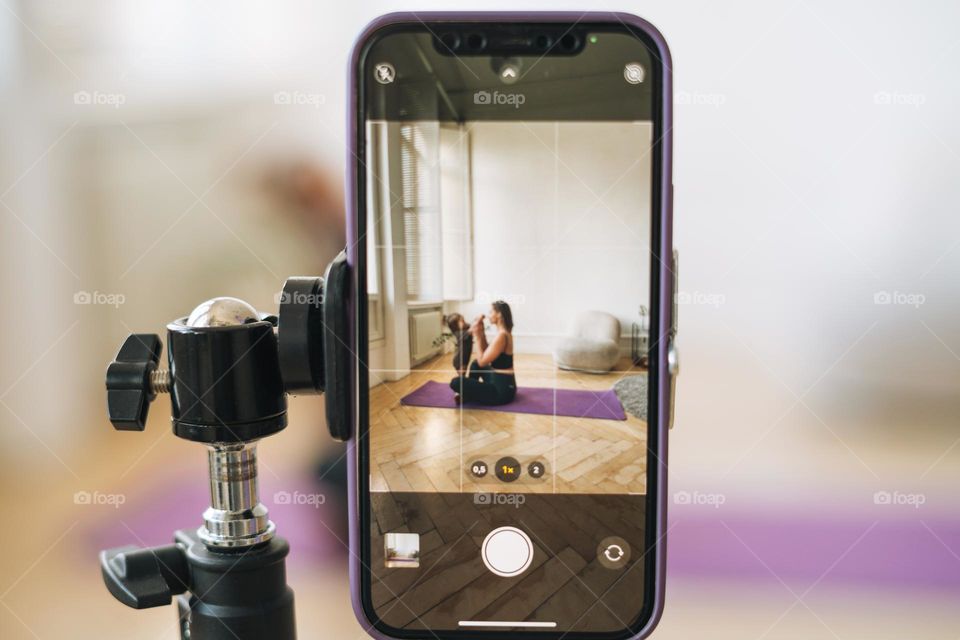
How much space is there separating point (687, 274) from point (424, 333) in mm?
275

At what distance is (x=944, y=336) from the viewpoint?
0.57 meters

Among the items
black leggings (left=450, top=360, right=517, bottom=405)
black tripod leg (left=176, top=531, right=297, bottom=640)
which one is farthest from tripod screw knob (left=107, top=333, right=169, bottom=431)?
black leggings (left=450, top=360, right=517, bottom=405)

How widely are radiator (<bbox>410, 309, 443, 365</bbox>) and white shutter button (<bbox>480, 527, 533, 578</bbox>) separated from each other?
0.15m

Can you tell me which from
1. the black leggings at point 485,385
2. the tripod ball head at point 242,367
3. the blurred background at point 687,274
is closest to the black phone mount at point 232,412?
the tripod ball head at point 242,367

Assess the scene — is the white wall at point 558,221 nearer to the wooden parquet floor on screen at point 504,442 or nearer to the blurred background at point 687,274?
the wooden parquet floor on screen at point 504,442

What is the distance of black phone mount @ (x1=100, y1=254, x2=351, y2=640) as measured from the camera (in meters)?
0.36

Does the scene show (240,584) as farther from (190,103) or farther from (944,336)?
(944,336)

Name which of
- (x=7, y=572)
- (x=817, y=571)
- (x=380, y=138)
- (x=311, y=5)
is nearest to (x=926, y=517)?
(x=817, y=571)

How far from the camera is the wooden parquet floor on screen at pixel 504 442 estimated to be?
443 millimetres

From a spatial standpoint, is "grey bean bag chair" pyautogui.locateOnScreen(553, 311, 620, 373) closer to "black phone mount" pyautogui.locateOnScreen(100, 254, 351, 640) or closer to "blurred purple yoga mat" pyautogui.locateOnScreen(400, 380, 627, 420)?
"blurred purple yoga mat" pyautogui.locateOnScreen(400, 380, 627, 420)

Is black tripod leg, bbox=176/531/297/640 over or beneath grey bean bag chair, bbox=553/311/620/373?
beneath

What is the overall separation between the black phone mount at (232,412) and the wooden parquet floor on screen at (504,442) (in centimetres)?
8

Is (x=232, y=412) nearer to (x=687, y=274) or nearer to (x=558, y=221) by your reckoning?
(x=558, y=221)

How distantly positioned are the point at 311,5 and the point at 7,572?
689 millimetres
